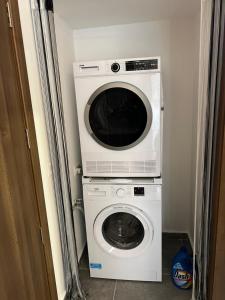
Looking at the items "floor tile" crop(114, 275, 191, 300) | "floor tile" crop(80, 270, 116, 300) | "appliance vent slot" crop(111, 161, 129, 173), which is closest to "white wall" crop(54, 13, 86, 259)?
"floor tile" crop(80, 270, 116, 300)

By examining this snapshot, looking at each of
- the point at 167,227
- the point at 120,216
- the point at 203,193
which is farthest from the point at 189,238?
the point at 203,193

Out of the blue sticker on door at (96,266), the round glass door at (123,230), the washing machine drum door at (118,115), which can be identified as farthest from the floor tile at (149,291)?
the washing machine drum door at (118,115)

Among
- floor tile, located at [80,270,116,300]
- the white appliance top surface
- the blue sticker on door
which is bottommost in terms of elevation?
floor tile, located at [80,270,116,300]

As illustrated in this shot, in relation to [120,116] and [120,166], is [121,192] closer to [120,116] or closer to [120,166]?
[120,166]

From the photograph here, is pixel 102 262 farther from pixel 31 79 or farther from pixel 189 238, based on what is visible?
pixel 31 79

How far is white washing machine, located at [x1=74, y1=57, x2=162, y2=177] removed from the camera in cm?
165

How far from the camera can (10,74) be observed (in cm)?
106

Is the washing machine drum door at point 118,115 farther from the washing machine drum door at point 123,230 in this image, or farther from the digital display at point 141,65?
the washing machine drum door at point 123,230

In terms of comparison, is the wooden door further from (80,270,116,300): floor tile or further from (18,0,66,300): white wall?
(80,270,116,300): floor tile

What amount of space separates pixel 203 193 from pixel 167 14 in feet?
5.01

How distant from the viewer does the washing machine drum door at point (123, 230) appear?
5.87ft

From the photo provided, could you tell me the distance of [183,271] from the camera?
5.97 feet

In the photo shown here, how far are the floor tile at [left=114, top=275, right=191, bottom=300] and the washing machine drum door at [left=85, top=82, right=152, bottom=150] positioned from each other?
1.18 meters

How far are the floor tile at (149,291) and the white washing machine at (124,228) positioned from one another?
0.05m
